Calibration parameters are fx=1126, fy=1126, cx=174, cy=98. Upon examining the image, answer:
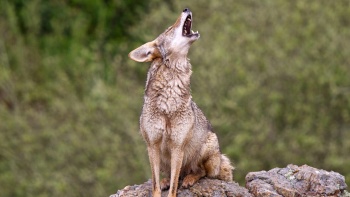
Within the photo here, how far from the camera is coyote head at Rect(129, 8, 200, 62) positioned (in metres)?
11.9

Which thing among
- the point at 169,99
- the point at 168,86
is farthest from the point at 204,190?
the point at 168,86

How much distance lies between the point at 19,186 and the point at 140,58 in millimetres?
16089

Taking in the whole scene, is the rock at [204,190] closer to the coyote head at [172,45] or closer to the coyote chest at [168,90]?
the coyote chest at [168,90]

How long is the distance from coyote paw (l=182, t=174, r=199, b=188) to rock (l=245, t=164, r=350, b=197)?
0.59 metres

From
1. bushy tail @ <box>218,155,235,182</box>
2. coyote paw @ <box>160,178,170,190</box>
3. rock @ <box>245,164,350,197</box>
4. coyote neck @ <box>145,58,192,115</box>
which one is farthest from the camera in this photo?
bushy tail @ <box>218,155,235,182</box>

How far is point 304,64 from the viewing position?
25141 millimetres

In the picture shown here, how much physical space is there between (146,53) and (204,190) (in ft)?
5.44

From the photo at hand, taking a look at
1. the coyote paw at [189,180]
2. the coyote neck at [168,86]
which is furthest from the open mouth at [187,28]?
the coyote paw at [189,180]

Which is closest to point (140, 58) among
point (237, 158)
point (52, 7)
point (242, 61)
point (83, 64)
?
point (237, 158)

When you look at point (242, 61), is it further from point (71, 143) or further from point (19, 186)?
point (19, 186)

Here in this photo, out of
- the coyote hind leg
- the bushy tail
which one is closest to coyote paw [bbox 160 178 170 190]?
the coyote hind leg

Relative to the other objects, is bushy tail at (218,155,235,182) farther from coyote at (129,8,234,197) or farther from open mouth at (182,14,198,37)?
open mouth at (182,14,198,37)

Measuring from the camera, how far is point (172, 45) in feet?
39.2

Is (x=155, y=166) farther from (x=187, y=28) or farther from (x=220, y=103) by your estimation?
(x=220, y=103)
